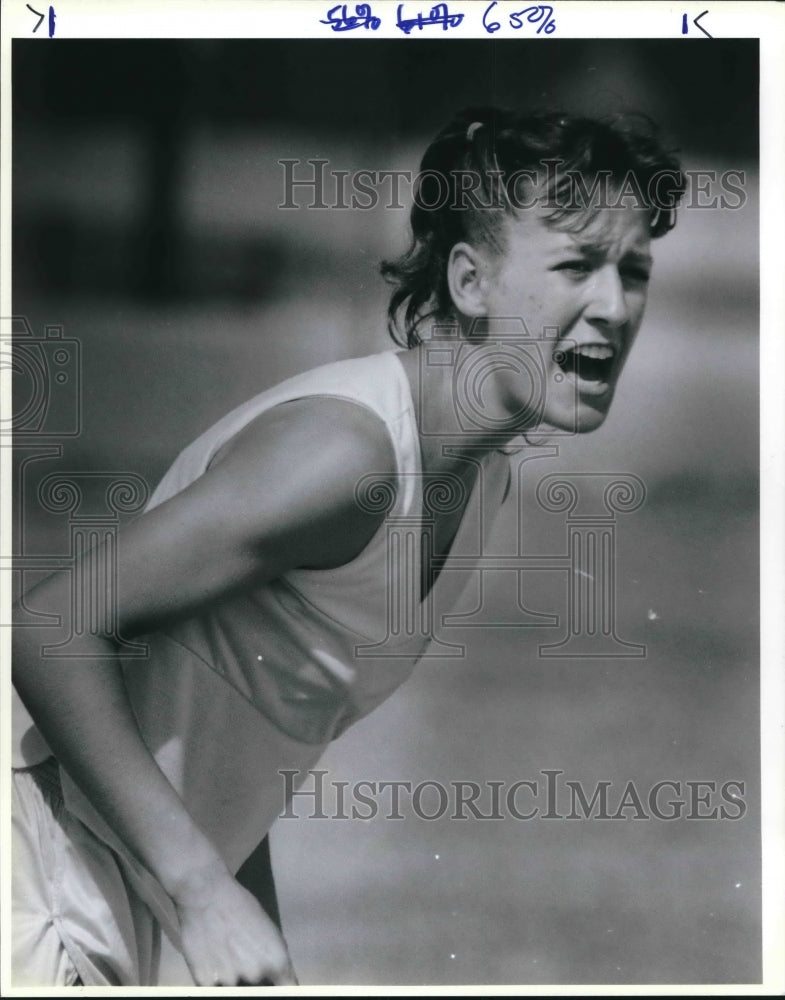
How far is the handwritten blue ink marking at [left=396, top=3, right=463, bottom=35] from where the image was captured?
3166 millimetres

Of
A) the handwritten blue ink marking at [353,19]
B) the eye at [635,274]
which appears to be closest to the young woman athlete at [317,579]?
the eye at [635,274]

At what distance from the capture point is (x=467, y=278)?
10.4 feet

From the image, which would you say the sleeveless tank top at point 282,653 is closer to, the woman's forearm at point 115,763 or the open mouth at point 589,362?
the woman's forearm at point 115,763

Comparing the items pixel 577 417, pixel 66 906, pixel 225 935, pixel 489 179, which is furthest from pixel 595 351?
pixel 66 906

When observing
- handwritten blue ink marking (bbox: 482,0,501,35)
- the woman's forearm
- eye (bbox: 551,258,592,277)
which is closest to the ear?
eye (bbox: 551,258,592,277)

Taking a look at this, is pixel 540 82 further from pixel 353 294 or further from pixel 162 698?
pixel 162 698

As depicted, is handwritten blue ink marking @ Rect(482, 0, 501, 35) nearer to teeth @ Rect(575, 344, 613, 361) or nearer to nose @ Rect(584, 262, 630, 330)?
nose @ Rect(584, 262, 630, 330)

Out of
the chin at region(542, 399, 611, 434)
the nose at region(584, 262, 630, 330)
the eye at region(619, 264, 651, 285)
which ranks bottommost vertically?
the chin at region(542, 399, 611, 434)

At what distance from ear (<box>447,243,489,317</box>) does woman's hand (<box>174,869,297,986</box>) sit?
1.43m

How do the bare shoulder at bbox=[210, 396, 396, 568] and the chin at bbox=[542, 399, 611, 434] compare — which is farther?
the chin at bbox=[542, 399, 611, 434]

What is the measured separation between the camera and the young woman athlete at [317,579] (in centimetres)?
310

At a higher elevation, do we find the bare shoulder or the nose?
the nose

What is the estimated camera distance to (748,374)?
321 cm

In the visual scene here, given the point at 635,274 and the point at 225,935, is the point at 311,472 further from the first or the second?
the point at 225,935
